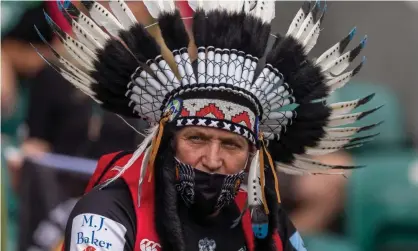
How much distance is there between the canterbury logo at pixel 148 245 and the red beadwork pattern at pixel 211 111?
0.49 m

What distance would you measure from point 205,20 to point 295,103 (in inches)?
20.8

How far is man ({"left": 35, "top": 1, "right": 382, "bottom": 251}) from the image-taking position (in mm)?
2783

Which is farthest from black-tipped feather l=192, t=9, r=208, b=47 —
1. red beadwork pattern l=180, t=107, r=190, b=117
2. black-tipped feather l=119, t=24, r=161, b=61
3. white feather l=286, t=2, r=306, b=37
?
white feather l=286, t=2, r=306, b=37

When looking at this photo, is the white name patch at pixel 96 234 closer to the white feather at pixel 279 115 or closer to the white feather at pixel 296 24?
the white feather at pixel 279 115

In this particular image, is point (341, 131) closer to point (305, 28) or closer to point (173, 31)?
point (305, 28)

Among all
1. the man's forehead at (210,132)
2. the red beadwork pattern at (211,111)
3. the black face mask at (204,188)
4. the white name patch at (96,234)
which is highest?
the red beadwork pattern at (211,111)

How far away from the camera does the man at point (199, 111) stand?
2.78 metres

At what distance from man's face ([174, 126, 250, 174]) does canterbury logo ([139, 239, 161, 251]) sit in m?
0.32

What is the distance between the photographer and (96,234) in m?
2.60

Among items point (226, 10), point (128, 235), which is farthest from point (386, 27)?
point (128, 235)

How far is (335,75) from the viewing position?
3.16 m

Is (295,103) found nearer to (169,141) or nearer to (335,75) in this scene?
(335,75)

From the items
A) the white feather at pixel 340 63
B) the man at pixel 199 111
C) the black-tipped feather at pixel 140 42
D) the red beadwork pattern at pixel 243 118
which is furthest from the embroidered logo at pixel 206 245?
the white feather at pixel 340 63

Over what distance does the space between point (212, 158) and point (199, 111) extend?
0.18 metres
